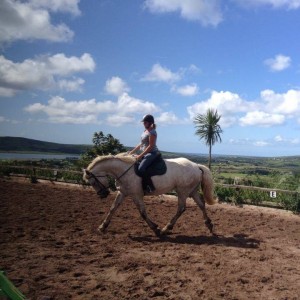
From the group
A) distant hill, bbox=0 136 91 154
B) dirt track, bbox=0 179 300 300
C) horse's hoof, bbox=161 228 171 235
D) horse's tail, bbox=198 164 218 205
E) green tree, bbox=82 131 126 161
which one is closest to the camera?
dirt track, bbox=0 179 300 300

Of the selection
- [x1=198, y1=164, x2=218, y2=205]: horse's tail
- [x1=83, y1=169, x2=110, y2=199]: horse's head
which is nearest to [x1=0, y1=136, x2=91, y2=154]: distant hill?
[x1=198, y1=164, x2=218, y2=205]: horse's tail

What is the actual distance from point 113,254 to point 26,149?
119169mm

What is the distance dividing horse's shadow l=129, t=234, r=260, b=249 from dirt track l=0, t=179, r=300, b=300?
2 centimetres

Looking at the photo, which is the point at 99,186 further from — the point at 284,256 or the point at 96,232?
the point at 284,256

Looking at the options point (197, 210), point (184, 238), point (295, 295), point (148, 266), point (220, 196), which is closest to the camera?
point (295, 295)

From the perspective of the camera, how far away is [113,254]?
5.29m

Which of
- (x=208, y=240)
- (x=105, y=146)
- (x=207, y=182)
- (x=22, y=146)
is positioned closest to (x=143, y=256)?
(x=208, y=240)

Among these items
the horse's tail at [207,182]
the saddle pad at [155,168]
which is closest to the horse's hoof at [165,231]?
the saddle pad at [155,168]

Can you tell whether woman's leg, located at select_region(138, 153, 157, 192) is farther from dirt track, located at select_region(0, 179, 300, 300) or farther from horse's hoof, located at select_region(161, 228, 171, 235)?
dirt track, located at select_region(0, 179, 300, 300)

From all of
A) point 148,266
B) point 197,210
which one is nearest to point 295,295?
point 148,266

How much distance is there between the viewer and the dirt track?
3.99 meters

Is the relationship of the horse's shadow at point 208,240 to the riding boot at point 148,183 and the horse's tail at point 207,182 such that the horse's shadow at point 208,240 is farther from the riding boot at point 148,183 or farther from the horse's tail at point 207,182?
the horse's tail at point 207,182

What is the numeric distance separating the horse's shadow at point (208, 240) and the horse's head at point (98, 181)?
1206 mm

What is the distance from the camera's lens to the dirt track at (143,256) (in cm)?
399
